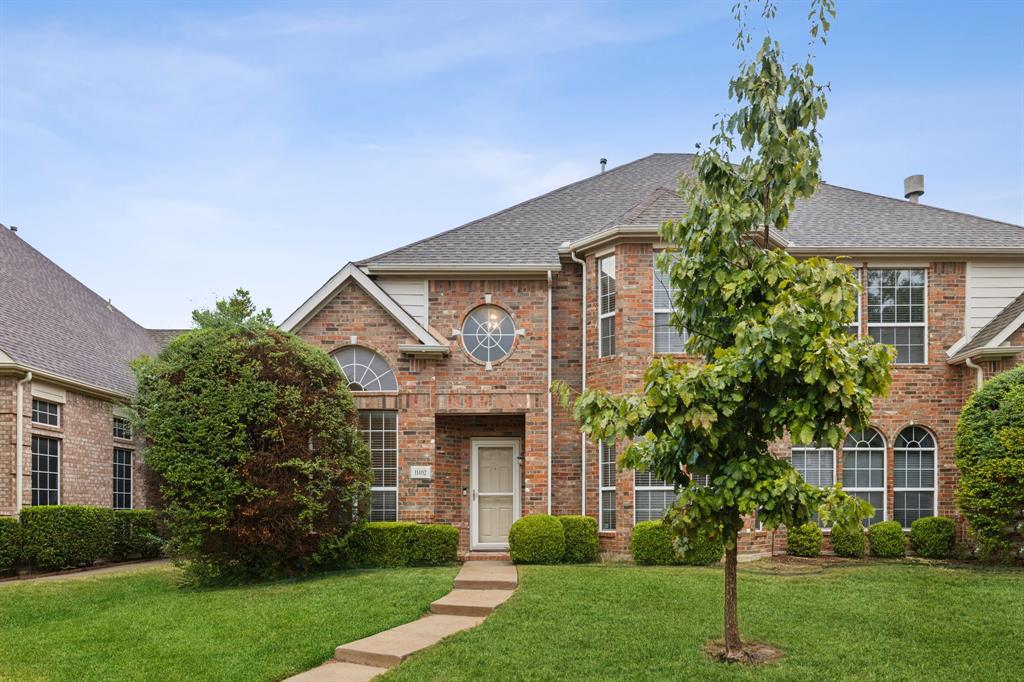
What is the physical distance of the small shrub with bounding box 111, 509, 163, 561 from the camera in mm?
17219

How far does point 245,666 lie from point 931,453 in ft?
43.5

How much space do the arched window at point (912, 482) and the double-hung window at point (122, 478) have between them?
18291mm

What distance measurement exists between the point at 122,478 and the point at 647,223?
49.6 feet

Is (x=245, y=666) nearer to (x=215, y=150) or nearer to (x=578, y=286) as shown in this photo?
(x=578, y=286)

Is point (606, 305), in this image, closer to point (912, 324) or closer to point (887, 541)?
point (912, 324)

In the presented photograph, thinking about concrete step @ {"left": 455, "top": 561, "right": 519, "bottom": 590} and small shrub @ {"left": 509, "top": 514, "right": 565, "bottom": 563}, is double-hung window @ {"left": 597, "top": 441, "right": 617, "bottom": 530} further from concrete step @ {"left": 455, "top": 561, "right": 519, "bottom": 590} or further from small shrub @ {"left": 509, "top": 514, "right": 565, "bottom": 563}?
concrete step @ {"left": 455, "top": 561, "right": 519, "bottom": 590}

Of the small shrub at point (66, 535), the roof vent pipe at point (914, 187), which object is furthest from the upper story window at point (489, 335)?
the roof vent pipe at point (914, 187)

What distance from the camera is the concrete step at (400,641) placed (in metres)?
7.56

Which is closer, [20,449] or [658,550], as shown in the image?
[658,550]

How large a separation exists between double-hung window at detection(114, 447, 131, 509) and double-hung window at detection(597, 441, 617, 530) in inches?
505

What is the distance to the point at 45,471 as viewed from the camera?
15.8m

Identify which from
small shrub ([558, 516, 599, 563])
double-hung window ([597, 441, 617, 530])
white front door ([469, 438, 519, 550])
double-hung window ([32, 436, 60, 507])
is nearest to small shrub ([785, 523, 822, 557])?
double-hung window ([597, 441, 617, 530])

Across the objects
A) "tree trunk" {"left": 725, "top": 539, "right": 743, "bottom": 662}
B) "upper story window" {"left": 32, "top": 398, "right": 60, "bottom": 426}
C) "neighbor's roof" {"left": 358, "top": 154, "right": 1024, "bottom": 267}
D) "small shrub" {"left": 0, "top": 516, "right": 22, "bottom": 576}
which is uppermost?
"neighbor's roof" {"left": 358, "top": 154, "right": 1024, "bottom": 267}

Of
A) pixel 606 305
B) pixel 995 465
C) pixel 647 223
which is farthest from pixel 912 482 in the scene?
pixel 647 223
